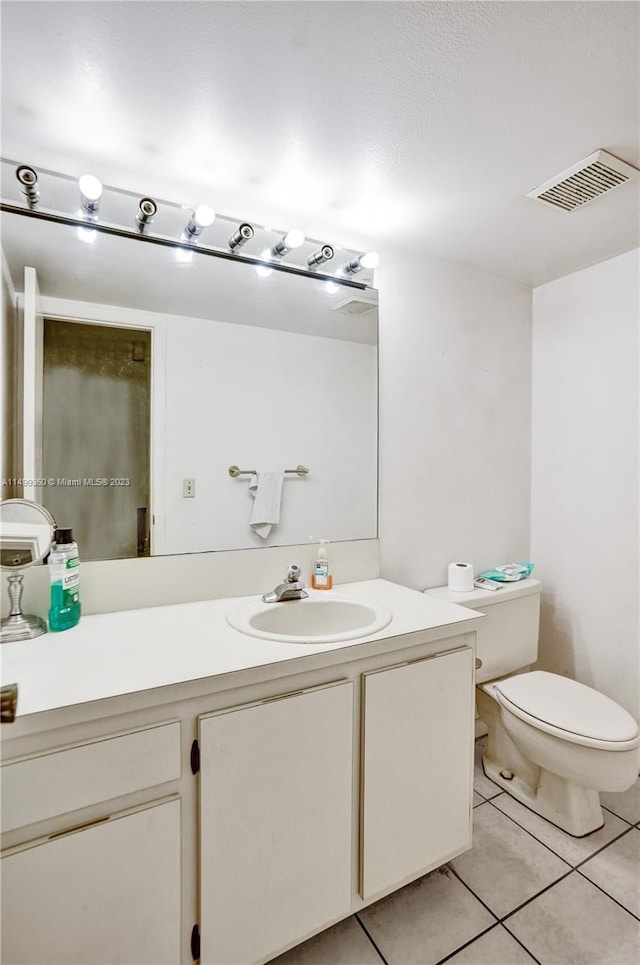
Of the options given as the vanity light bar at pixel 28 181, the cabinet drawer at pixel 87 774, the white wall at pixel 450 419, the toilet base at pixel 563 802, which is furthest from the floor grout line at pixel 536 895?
the vanity light bar at pixel 28 181

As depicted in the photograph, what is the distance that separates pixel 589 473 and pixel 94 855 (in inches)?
84.8

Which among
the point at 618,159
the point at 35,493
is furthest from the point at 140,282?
the point at 618,159

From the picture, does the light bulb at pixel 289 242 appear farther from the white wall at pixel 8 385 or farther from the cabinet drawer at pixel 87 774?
the cabinet drawer at pixel 87 774

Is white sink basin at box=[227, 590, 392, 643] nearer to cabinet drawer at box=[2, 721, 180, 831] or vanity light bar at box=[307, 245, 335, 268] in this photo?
cabinet drawer at box=[2, 721, 180, 831]

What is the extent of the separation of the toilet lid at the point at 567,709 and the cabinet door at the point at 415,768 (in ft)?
1.27

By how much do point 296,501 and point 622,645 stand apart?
153cm

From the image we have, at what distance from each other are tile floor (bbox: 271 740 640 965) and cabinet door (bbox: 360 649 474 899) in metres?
0.16

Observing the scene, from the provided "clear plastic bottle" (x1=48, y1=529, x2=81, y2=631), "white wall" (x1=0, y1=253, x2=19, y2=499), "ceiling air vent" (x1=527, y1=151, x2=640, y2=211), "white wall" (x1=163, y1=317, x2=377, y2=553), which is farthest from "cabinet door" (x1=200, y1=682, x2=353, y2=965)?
"ceiling air vent" (x1=527, y1=151, x2=640, y2=211)

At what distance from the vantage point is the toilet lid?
147cm

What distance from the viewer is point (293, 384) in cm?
165

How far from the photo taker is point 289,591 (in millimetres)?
1445

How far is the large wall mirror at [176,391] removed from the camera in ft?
4.14

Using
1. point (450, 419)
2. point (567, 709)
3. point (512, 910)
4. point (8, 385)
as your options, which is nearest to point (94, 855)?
point (8, 385)

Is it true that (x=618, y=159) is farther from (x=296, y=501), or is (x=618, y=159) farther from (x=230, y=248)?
(x=296, y=501)
